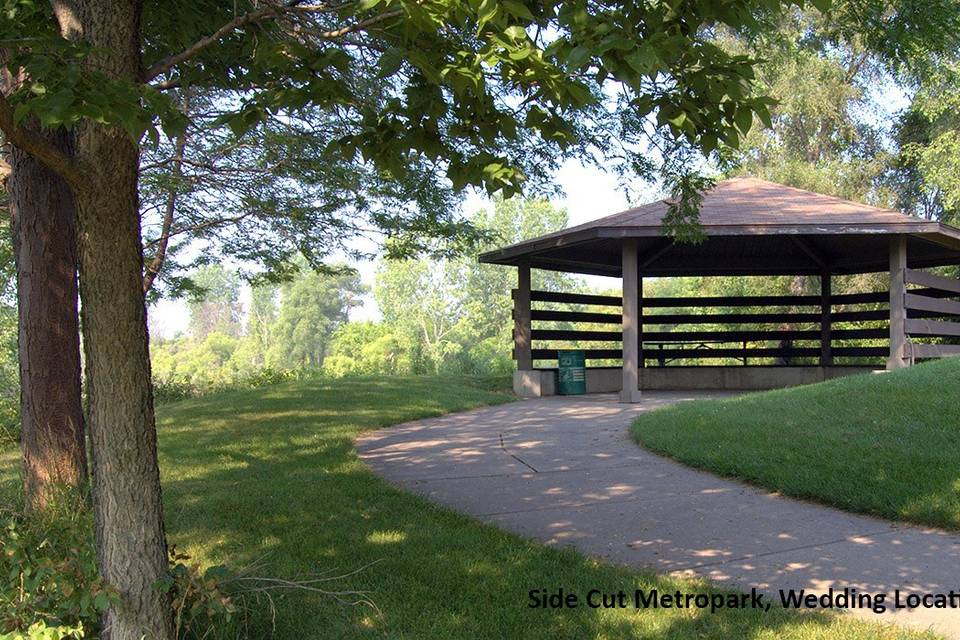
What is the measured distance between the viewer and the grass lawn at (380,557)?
3713 millimetres

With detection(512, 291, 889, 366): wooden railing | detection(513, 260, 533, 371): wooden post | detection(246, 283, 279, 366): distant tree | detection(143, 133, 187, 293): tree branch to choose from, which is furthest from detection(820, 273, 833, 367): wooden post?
detection(246, 283, 279, 366): distant tree

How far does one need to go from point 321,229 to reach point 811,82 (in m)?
18.3

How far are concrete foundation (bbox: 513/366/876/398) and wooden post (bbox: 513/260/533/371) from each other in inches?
29.8

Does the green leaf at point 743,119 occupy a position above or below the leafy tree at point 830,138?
below

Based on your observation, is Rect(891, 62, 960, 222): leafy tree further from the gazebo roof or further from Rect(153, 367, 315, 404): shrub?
Rect(153, 367, 315, 404): shrub

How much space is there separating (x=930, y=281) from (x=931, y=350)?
1.40 meters

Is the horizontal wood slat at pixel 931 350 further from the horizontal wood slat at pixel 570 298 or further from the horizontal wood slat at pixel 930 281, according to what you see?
the horizontal wood slat at pixel 570 298

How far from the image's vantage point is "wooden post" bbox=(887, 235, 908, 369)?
13359 millimetres

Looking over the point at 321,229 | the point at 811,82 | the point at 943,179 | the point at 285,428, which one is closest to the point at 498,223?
the point at 811,82

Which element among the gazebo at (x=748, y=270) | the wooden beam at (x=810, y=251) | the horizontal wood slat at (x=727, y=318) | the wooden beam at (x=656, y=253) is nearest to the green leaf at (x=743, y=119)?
the gazebo at (x=748, y=270)

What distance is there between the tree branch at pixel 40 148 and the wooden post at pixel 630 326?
10650 millimetres

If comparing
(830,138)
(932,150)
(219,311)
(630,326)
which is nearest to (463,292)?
(830,138)

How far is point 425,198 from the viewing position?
33.8ft

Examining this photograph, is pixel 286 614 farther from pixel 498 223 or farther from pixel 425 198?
pixel 498 223
